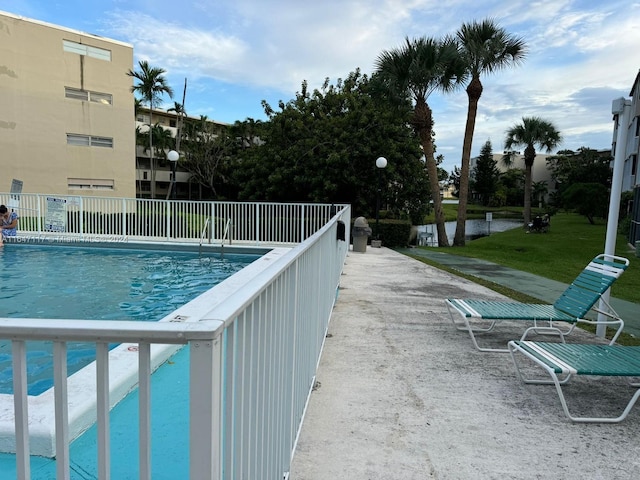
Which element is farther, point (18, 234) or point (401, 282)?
point (18, 234)

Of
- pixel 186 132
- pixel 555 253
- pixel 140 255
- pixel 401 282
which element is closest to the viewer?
pixel 401 282

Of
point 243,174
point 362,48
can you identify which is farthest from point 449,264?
point 243,174

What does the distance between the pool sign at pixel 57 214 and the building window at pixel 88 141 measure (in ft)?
30.6

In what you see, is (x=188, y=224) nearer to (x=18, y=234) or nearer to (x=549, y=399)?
(x=18, y=234)

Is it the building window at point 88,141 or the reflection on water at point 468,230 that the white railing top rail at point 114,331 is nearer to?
the reflection on water at point 468,230

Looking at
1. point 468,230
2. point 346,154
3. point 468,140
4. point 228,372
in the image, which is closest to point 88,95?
point 346,154

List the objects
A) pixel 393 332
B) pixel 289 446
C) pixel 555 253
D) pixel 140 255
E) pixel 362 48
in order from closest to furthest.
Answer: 1. pixel 289 446
2. pixel 393 332
3. pixel 140 255
4. pixel 555 253
5. pixel 362 48

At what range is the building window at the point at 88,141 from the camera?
24438 millimetres

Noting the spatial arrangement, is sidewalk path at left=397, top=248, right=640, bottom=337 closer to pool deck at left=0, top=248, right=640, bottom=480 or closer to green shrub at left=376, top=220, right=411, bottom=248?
pool deck at left=0, top=248, right=640, bottom=480

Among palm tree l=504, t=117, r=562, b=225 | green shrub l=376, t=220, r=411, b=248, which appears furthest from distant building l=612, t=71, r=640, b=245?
green shrub l=376, t=220, r=411, b=248

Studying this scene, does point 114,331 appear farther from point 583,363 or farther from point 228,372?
point 583,363

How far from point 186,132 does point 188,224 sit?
111 feet

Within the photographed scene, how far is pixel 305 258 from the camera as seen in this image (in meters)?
2.87

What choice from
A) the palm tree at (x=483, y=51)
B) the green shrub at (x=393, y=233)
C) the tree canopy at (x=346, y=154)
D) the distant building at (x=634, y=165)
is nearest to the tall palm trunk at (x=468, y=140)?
the palm tree at (x=483, y=51)
